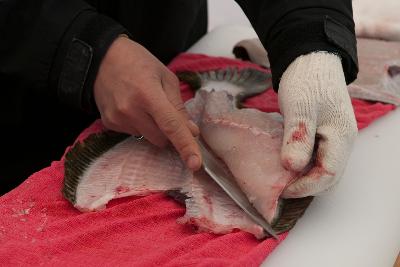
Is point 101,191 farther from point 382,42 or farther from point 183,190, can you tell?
point 382,42

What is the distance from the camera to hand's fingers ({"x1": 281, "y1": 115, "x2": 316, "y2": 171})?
926mm

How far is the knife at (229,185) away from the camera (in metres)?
0.96

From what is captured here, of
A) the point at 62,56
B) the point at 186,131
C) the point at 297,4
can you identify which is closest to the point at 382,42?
the point at 297,4

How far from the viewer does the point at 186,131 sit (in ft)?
3.34

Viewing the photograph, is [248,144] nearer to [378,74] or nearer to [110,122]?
[110,122]

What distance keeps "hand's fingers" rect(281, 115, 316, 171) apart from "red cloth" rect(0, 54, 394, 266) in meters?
0.13

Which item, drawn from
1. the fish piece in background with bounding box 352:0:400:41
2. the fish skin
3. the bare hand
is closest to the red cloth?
the fish skin

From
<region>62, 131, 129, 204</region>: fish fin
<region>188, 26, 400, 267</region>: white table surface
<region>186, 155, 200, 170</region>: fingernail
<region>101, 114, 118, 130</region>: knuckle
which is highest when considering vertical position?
<region>101, 114, 118, 130</region>: knuckle

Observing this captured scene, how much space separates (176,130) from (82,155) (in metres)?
0.22

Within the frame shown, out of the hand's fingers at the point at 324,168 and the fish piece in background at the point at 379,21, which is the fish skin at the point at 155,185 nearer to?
→ the hand's fingers at the point at 324,168

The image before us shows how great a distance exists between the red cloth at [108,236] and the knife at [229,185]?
38 mm

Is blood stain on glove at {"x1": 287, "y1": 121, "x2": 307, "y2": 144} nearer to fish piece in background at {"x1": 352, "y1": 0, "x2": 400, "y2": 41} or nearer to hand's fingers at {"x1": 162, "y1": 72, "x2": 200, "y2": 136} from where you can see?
hand's fingers at {"x1": 162, "y1": 72, "x2": 200, "y2": 136}

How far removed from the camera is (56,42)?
3.66 feet

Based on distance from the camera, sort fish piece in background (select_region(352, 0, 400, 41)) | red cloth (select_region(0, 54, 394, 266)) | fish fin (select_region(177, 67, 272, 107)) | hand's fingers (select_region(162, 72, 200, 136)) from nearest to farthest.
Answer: red cloth (select_region(0, 54, 394, 266)) → hand's fingers (select_region(162, 72, 200, 136)) → fish fin (select_region(177, 67, 272, 107)) → fish piece in background (select_region(352, 0, 400, 41))
